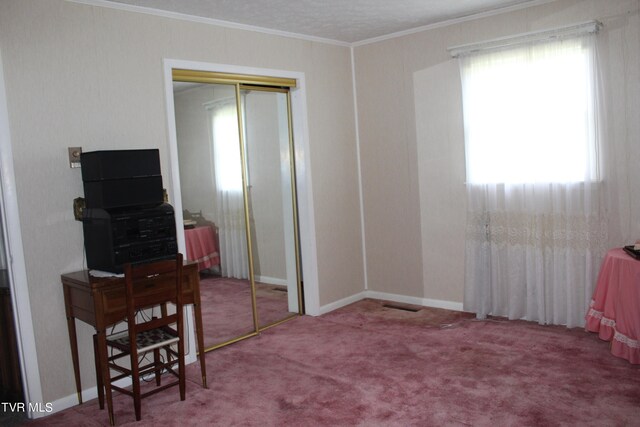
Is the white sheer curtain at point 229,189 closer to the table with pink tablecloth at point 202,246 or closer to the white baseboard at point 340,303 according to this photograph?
the table with pink tablecloth at point 202,246

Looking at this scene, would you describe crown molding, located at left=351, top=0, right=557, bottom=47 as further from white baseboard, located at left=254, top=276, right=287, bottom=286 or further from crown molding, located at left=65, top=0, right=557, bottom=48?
white baseboard, located at left=254, top=276, right=287, bottom=286

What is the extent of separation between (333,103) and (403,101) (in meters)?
0.70

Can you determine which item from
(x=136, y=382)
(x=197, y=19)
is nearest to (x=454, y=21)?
(x=197, y=19)

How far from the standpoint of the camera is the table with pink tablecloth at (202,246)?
4223 millimetres

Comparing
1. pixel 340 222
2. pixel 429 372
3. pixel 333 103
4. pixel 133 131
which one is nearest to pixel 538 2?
pixel 333 103

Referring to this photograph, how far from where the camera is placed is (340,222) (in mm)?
5441

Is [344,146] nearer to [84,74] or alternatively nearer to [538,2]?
[538,2]

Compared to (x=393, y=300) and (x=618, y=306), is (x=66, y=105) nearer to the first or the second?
(x=393, y=300)

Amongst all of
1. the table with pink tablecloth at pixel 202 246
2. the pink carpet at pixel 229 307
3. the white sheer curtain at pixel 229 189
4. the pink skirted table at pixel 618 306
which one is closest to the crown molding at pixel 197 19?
the white sheer curtain at pixel 229 189

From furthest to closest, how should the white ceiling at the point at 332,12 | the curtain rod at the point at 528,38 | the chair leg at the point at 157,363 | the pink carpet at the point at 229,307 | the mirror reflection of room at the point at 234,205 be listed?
the pink carpet at the point at 229,307
the mirror reflection of room at the point at 234,205
the curtain rod at the point at 528,38
the white ceiling at the point at 332,12
the chair leg at the point at 157,363

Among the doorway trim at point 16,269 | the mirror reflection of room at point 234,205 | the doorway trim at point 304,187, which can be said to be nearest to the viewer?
the doorway trim at point 16,269

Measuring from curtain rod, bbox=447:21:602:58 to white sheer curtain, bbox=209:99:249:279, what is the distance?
6.67ft

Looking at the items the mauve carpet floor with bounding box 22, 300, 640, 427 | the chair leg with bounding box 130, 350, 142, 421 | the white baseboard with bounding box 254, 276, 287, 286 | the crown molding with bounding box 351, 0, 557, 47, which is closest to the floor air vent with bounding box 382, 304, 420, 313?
the mauve carpet floor with bounding box 22, 300, 640, 427

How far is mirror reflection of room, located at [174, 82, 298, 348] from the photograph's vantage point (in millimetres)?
4234
